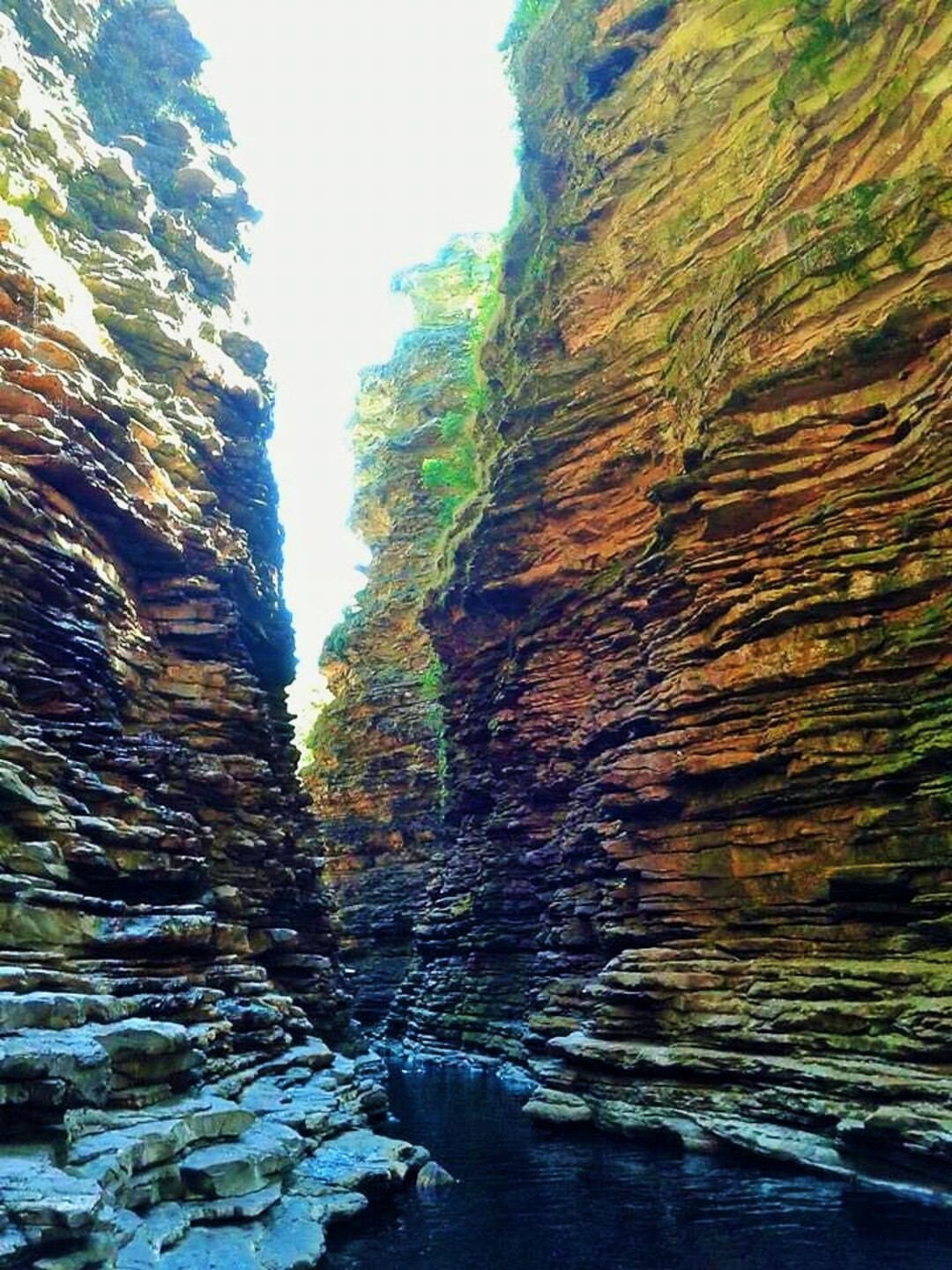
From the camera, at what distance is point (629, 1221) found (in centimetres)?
1067

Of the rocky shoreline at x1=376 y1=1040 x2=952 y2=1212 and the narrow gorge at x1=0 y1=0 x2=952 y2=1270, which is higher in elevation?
the narrow gorge at x1=0 y1=0 x2=952 y2=1270

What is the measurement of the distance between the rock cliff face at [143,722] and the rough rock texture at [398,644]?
9807mm

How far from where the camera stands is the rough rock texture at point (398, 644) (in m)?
40.7

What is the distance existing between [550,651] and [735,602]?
945 cm

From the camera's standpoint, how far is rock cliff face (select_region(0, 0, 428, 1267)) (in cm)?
956

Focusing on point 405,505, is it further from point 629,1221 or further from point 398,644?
point 629,1221

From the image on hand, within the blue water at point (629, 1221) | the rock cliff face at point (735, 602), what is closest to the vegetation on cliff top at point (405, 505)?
the rock cliff face at point (735, 602)

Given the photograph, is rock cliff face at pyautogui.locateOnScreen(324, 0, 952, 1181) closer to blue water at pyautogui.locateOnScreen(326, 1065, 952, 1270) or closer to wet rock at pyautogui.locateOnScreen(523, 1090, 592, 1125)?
wet rock at pyautogui.locateOnScreen(523, 1090, 592, 1125)

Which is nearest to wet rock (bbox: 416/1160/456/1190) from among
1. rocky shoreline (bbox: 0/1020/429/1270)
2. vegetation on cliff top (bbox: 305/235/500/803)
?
rocky shoreline (bbox: 0/1020/429/1270)

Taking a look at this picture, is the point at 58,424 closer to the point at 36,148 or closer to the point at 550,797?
the point at 36,148

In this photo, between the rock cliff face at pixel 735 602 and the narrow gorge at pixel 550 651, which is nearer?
the narrow gorge at pixel 550 651

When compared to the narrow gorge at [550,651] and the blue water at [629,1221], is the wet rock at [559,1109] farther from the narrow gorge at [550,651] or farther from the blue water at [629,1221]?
the blue water at [629,1221]

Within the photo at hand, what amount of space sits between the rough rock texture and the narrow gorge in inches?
200

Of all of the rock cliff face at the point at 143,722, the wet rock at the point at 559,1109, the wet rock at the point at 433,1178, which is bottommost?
the wet rock at the point at 433,1178
